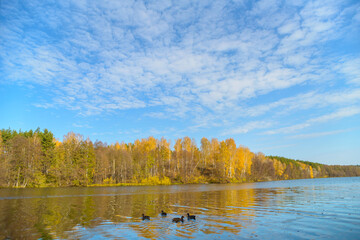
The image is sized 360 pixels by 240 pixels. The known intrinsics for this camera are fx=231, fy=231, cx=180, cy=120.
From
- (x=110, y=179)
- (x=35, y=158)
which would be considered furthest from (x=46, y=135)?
(x=110, y=179)

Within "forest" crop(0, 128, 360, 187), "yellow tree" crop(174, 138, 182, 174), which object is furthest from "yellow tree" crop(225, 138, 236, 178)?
"yellow tree" crop(174, 138, 182, 174)

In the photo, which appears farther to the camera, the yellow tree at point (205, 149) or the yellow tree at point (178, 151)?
the yellow tree at point (205, 149)

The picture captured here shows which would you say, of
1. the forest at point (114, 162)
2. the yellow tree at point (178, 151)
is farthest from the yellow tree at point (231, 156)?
the yellow tree at point (178, 151)

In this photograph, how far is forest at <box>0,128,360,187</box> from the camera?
82875 mm

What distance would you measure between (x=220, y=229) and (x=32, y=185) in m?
89.0

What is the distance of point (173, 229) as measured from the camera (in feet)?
55.5

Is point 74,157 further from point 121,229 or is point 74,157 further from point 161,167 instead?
point 121,229

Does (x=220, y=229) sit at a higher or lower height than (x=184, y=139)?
lower

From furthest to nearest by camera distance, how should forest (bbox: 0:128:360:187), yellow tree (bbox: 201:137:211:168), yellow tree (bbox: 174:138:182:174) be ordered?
1. yellow tree (bbox: 201:137:211:168)
2. yellow tree (bbox: 174:138:182:174)
3. forest (bbox: 0:128:360:187)

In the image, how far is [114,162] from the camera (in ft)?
348

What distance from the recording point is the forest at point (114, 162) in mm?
82875

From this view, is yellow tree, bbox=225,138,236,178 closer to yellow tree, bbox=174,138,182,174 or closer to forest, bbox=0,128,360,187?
forest, bbox=0,128,360,187

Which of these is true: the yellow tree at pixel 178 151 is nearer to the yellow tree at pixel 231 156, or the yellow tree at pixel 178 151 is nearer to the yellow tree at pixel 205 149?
the yellow tree at pixel 205 149

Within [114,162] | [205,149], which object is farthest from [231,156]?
[114,162]
